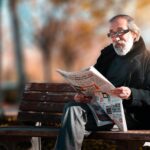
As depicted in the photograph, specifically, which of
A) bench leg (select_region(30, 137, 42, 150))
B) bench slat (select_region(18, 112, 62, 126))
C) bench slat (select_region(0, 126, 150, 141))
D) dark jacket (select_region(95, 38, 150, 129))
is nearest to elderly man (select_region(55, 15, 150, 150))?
dark jacket (select_region(95, 38, 150, 129))

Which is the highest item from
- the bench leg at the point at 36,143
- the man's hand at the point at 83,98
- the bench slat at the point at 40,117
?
the man's hand at the point at 83,98

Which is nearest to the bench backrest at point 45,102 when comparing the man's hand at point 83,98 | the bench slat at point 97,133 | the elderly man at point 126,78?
the bench slat at point 97,133

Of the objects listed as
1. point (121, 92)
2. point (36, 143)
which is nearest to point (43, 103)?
point (36, 143)

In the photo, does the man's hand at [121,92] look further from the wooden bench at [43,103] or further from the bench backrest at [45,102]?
the bench backrest at [45,102]

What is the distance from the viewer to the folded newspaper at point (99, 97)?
506 cm

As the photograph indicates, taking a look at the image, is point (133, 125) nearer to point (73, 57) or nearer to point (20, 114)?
point (20, 114)

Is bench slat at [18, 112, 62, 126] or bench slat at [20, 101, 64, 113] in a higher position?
bench slat at [20, 101, 64, 113]

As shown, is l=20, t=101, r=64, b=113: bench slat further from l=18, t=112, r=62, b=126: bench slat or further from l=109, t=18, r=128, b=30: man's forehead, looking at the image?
l=109, t=18, r=128, b=30: man's forehead

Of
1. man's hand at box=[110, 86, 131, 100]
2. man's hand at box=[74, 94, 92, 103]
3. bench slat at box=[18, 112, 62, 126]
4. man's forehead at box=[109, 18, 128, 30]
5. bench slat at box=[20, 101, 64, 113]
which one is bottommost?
bench slat at box=[18, 112, 62, 126]

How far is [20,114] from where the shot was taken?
268 inches

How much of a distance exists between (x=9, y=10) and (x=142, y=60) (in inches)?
816

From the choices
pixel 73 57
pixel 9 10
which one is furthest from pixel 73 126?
pixel 73 57

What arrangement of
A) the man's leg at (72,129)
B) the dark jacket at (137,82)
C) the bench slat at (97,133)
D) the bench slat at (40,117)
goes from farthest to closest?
the bench slat at (40,117) < the dark jacket at (137,82) < the bench slat at (97,133) < the man's leg at (72,129)

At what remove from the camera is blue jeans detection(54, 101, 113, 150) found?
5.00 metres
